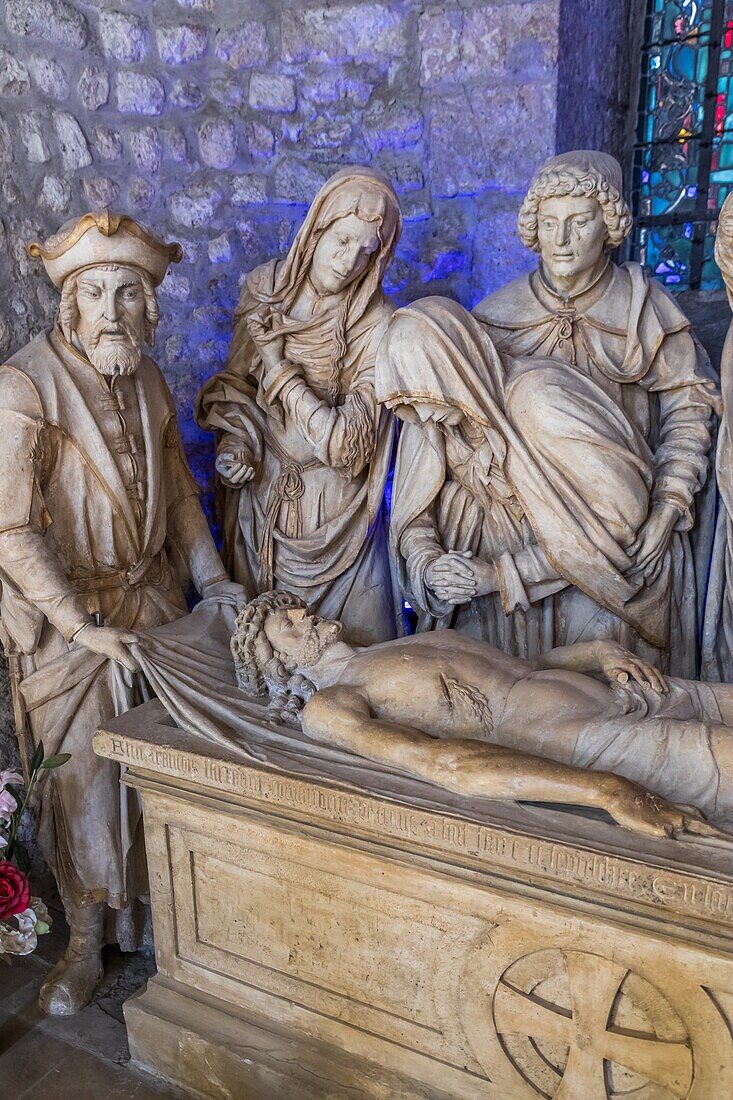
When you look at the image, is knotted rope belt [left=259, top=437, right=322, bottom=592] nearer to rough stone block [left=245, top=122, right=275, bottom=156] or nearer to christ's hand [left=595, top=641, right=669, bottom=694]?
christ's hand [left=595, top=641, right=669, bottom=694]

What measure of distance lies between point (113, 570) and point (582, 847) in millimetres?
1717

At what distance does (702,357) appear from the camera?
114 inches

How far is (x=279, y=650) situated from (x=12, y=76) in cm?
232

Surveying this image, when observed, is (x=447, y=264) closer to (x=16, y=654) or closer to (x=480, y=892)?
(x=16, y=654)

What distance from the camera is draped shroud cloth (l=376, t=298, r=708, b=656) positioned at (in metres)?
2.71

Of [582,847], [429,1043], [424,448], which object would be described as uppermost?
[424,448]

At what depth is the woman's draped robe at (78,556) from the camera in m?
2.67

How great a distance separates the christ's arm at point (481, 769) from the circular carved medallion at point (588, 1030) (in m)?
0.33

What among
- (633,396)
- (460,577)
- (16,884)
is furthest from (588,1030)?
(633,396)

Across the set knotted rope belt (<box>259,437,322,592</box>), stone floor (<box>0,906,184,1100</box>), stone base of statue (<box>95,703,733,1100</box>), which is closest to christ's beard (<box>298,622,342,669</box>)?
stone base of statue (<box>95,703,733,1100</box>)

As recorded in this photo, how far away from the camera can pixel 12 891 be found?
2555 millimetres

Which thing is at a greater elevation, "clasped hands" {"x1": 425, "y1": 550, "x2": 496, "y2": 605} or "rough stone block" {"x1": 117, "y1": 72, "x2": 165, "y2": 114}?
"rough stone block" {"x1": 117, "y1": 72, "x2": 165, "y2": 114}

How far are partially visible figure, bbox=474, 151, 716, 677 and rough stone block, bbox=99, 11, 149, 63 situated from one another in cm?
190

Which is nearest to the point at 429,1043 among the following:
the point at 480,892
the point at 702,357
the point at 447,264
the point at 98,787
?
the point at 480,892
